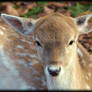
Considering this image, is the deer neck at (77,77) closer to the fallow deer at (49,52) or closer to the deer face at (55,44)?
the fallow deer at (49,52)

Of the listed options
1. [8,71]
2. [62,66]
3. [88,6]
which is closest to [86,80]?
[62,66]

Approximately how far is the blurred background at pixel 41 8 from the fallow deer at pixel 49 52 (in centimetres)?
149

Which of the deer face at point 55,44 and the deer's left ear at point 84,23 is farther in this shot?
the deer's left ear at point 84,23

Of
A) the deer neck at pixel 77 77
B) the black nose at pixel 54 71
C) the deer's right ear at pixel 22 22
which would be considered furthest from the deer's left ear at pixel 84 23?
the black nose at pixel 54 71

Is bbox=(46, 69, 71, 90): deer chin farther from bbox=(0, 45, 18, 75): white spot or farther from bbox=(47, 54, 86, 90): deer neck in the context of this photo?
bbox=(0, 45, 18, 75): white spot

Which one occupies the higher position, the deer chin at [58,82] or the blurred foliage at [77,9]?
the deer chin at [58,82]

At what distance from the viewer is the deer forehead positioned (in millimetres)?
2195

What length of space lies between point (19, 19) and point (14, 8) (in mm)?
2321

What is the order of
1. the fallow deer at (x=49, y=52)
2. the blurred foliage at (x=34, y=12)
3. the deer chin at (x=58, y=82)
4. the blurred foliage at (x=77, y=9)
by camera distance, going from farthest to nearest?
the blurred foliage at (x=34, y=12)
the blurred foliage at (x=77, y=9)
the deer chin at (x=58, y=82)
the fallow deer at (x=49, y=52)

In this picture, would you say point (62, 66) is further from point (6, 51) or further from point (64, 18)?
point (6, 51)

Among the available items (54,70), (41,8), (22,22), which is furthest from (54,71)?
(41,8)

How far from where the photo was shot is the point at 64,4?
4941mm

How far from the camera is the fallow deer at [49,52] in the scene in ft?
7.13

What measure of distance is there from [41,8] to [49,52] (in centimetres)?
285
